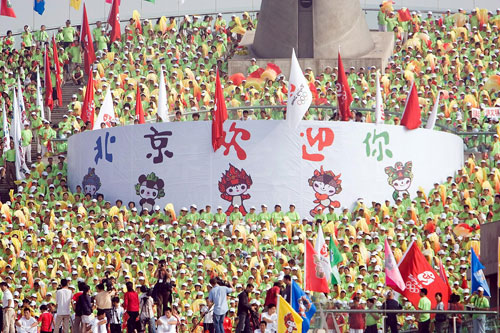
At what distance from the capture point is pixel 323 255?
137 ft

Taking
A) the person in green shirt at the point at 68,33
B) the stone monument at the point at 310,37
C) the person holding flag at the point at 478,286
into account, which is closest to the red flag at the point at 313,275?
the person holding flag at the point at 478,286

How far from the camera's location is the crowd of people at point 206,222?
40.4m

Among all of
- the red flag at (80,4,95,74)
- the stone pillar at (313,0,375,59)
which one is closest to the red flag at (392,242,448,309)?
the stone pillar at (313,0,375,59)

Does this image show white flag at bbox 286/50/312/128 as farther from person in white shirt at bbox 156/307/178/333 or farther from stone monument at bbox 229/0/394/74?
person in white shirt at bbox 156/307/178/333

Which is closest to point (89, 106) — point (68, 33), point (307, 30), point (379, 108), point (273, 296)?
point (379, 108)

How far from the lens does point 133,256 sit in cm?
4550

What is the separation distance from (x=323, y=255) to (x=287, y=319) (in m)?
5.34

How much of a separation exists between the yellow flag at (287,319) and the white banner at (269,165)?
1206 centimetres

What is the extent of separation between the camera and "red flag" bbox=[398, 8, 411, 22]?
6228 cm

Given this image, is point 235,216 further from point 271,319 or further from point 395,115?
point 271,319

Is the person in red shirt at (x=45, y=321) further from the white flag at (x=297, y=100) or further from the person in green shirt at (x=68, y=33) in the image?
the person in green shirt at (x=68, y=33)

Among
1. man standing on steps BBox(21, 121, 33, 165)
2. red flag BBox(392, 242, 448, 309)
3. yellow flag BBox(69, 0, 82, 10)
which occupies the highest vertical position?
yellow flag BBox(69, 0, 82, 10)

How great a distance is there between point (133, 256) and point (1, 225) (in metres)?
4.02

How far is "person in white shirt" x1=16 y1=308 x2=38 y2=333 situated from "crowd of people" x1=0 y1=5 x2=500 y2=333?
46mm
